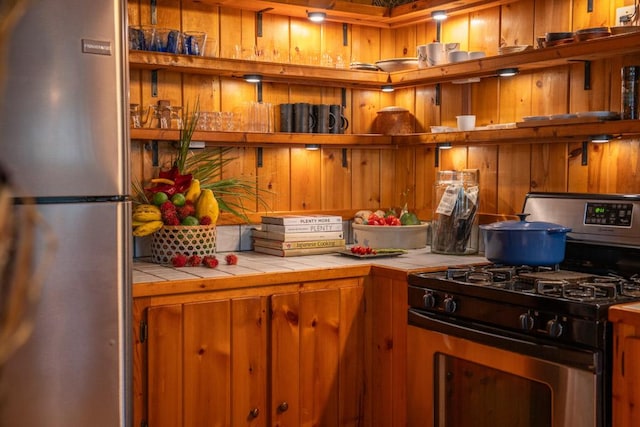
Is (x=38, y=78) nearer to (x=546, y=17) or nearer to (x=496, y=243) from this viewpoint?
(x=496, y=243)

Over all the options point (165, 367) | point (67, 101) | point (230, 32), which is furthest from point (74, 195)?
point (230, 32)

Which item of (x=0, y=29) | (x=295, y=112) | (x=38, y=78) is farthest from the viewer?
(x=295, y=112)

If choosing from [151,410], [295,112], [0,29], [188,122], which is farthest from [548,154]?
[0,29]

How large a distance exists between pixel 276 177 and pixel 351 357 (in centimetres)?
100

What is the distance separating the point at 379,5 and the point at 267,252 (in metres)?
1.34

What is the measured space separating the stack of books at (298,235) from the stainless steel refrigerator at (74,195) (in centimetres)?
106

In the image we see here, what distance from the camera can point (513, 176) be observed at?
3215 millimetres

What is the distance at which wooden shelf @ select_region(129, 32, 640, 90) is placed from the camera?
105 inches

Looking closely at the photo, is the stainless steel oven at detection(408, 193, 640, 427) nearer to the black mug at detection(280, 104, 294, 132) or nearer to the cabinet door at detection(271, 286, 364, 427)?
the cabinet door at detection(271, 286, 364, 427)

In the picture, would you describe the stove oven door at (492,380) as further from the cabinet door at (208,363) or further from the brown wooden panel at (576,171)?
the brown wooden panel at (576,171)

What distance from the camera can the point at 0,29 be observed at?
318 millimetres

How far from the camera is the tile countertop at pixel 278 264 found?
2605 mm

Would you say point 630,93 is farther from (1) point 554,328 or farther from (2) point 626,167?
(1) point 554,328

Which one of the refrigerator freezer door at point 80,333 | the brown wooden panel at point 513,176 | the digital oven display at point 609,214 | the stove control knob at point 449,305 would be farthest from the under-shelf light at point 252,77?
the digital oven display at point 609,214
